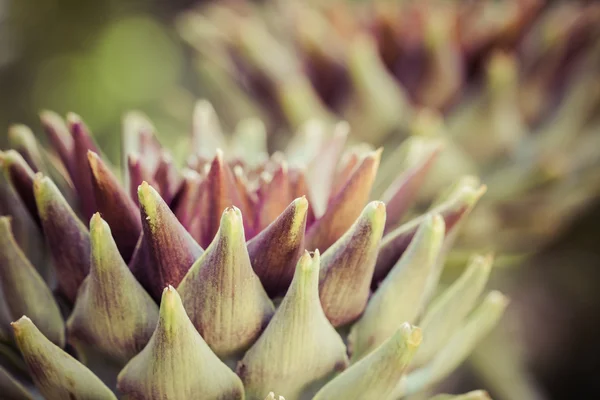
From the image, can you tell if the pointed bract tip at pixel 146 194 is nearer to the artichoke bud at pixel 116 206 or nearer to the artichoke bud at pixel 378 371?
the artichoke bud at pixel 116 206

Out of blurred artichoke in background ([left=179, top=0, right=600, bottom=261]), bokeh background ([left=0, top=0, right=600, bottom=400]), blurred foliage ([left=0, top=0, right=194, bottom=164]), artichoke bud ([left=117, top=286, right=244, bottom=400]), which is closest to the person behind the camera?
→ artichoke bud ([left=117, top=286, right=244, bottom=400])

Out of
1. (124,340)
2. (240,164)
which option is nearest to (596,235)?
(240,164)

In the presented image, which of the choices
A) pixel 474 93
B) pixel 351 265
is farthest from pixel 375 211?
pixel 474 93

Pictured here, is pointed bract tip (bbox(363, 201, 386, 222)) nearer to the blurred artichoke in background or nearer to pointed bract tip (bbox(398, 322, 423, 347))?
pointed bract tip (bbox(398, 322, 423, 347))

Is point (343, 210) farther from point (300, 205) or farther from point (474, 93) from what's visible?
point (474, 93)

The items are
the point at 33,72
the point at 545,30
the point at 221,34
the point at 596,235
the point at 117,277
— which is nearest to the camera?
the point at 117,277

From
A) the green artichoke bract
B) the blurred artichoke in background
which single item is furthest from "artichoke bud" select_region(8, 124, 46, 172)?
the blurred artichoke in background

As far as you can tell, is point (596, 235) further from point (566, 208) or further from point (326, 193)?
point (326, 193)
